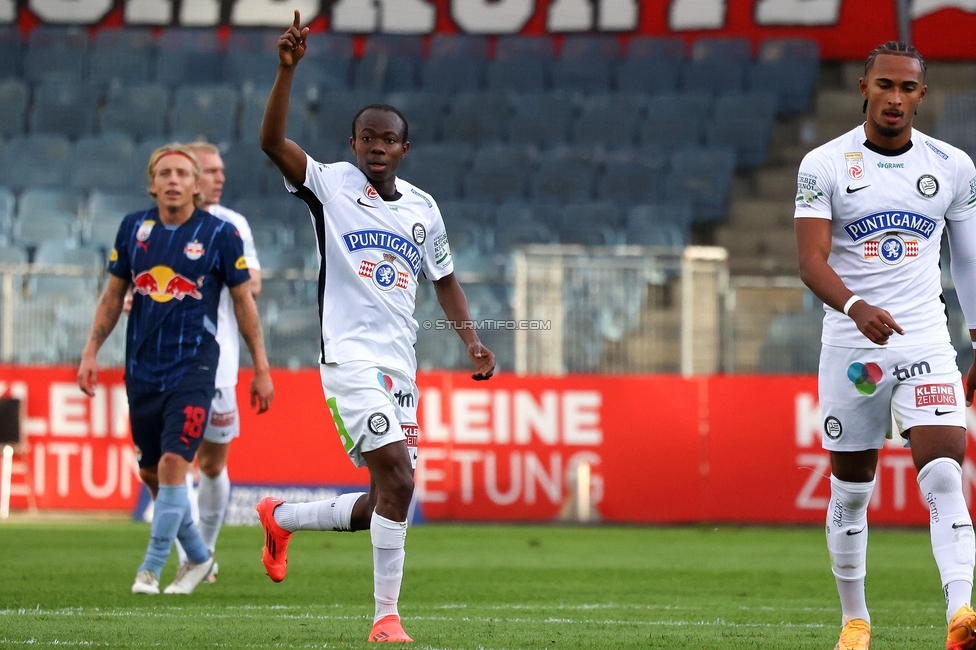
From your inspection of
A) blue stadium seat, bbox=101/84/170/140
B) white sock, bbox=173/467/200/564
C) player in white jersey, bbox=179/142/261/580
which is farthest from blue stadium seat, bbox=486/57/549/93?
white sock, bbox=173/467/200/564

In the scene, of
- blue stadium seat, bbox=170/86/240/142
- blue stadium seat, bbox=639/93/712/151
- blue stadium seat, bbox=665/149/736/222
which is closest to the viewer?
blue stadium seat, bbox=665/149/736/222

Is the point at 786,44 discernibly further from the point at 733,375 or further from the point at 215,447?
the point at 215,447

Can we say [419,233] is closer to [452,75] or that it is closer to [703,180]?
[703,180]

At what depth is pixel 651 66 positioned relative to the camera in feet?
70.8

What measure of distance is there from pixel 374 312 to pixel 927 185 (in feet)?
7.54

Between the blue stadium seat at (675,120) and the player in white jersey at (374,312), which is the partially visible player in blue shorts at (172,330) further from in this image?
the blue stadium seat at (675,120)

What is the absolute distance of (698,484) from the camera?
13.8 metres

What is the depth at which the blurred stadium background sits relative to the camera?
13781mm

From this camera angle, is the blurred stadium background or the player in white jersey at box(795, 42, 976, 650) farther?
the blurred stadium background

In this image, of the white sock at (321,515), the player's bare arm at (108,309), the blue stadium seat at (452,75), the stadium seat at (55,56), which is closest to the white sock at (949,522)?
the white sock at (321,515)

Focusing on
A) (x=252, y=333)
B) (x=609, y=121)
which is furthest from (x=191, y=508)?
(x=609, y=121)

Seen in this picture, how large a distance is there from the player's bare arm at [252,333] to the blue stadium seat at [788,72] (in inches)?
582

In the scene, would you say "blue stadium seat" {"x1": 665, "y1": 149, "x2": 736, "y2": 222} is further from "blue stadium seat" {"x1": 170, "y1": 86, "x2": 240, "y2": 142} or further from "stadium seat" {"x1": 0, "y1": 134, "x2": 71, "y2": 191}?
"stadium seat" {"x1": 0, "y1": 134, "x2": 71, "y2": 191}

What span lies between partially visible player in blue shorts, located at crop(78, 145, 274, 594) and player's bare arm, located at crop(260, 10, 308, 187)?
2.05 m
